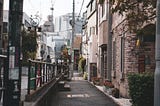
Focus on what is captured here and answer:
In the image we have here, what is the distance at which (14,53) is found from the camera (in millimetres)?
6930

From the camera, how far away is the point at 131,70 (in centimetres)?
1911

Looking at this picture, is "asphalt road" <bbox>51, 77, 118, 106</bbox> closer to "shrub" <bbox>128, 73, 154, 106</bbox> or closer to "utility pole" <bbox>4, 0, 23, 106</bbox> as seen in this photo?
"shrub" <bbox>128, 73, 154, 106</bbox>

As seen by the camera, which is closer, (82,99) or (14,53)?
(14,53)

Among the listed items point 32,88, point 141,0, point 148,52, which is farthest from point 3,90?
point 148,52

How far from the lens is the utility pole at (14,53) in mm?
6883

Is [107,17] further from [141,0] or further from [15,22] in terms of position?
[15,22]

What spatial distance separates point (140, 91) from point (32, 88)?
364 centimetres

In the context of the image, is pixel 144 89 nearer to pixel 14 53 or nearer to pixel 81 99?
pixel 14 53

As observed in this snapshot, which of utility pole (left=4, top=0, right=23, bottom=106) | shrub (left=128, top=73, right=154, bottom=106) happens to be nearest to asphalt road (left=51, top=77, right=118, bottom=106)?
shrub (left=128, top=73, right=154, bottom=106)

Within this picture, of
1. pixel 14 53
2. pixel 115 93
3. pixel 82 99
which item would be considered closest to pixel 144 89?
pixel 14 53

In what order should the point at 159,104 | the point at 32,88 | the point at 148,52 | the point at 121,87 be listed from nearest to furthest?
1. the point at 159,104
2. the point at 32,88
3. the point at 148,52
4. the point at 121,87

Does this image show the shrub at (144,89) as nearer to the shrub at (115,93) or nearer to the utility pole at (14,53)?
the utility pole at (14,53)

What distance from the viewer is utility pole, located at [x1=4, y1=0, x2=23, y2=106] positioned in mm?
6883

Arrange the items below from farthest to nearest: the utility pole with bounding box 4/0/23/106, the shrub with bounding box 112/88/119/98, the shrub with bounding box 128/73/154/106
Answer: the shrub with bounding box 112/88/119/98 → the shrub with bounding box 128/73/154/106 → the utility pole with bounding box 4/0/23/106
